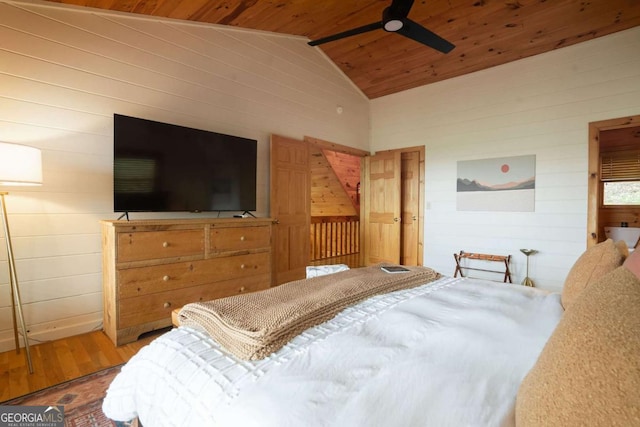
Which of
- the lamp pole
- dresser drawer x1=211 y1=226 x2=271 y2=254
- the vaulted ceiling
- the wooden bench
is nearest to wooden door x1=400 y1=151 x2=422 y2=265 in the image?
the wooden bench

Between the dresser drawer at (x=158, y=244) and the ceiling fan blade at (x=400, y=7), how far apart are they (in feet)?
7.72

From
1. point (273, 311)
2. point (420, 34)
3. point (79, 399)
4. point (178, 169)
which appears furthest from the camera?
point (178, 169)

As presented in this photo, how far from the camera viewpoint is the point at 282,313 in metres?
1.08

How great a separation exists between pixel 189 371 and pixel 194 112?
120 inches

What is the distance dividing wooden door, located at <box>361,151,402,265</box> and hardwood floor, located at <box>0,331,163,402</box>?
141 inches

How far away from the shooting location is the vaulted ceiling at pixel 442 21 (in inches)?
122

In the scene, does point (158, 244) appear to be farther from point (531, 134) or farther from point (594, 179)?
point (594, 179)

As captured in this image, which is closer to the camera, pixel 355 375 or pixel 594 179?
pixel 355 375

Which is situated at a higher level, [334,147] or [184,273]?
[334,147]

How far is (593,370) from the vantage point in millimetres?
452

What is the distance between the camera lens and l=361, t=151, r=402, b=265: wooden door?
504 cm

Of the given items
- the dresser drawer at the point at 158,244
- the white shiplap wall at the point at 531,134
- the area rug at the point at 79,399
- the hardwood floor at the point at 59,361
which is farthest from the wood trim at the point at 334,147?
the area rug at the point at 79,399

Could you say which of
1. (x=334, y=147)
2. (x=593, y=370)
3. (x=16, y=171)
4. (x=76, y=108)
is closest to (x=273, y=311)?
(x=593, y=370)

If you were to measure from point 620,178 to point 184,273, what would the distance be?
6.70 m
